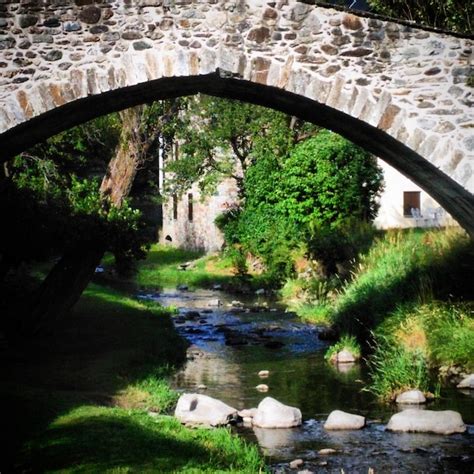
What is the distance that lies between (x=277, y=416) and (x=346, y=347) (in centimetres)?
393

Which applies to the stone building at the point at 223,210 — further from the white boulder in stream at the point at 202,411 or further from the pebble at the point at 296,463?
the pebble at the point at 296,463

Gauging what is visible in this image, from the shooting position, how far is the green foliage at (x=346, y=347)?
13.3 meters

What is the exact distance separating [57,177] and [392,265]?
19.8ft

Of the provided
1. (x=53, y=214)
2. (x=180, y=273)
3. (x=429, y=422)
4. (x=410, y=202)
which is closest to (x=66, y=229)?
(x=53, y=214)

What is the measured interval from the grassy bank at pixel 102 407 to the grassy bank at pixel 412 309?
9.74 feet

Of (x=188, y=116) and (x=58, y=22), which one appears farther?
(x=188, y=116)

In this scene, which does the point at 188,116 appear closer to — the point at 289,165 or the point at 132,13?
the point at 289,165

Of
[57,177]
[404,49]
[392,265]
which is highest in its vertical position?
[404,49]

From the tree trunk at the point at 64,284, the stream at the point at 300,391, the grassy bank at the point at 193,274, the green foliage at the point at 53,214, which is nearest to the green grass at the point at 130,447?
the stream at the point at 300,391

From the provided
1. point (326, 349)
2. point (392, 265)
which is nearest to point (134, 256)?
point (326, 349)

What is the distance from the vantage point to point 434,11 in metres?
15.0

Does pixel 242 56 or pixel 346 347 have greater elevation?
pixel 242 56

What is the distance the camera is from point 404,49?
9.30m

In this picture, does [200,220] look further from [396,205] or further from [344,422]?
[344,422]
